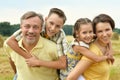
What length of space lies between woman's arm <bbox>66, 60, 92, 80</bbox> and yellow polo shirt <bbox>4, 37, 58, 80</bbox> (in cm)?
35

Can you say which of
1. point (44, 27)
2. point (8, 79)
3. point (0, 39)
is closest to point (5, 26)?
point (0, 39)

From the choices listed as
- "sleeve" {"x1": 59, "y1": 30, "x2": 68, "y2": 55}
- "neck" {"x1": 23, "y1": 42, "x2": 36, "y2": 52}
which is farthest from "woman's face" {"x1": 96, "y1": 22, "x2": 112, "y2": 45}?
"neck" {"x1": 23, "y1": 42, "x2": 36, "y2": 52}

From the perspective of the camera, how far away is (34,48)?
4.60 m

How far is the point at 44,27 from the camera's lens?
481 cm

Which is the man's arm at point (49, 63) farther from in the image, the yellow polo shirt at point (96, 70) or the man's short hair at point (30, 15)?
the man's short hair at point (30, 15)

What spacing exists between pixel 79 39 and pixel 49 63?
44 centimetres

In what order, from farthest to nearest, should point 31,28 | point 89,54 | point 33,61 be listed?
point 33,61, point 31,28, point 89,54

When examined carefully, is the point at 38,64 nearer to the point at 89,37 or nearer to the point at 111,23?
the point at 89,37

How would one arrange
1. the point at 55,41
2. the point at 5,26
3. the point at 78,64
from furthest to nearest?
the point at 5,26, the point at 55,41, the point at 78,64

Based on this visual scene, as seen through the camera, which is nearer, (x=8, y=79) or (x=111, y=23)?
(x=111, y=23)

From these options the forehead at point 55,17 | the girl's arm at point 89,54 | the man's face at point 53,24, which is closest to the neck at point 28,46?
the man's face at point 53,24

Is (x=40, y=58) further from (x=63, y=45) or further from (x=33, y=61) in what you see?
(x=63, y=45)

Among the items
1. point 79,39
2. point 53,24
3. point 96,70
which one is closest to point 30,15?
point 53,24

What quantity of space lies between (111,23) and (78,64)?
0.59 metres
